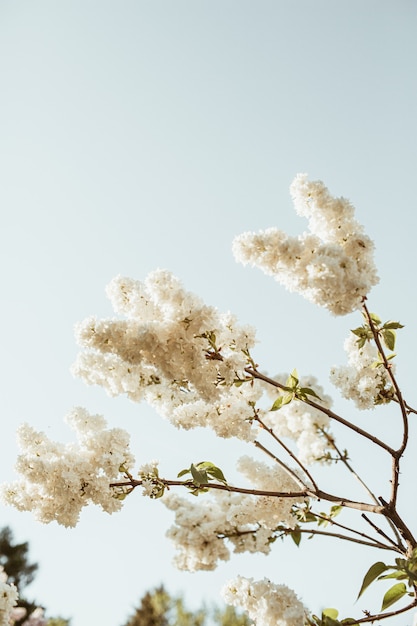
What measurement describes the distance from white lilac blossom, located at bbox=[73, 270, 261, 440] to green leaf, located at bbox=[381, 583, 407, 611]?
1311 mm

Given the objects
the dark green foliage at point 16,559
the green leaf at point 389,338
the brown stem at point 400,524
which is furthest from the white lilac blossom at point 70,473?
the dark green foliage at point 16,559

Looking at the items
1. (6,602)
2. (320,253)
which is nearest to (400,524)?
(320,253)

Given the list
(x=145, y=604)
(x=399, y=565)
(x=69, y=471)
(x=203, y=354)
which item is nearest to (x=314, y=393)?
(x=203, y=354)

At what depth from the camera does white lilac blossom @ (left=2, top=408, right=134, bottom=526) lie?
10.4 feet

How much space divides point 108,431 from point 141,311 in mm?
993

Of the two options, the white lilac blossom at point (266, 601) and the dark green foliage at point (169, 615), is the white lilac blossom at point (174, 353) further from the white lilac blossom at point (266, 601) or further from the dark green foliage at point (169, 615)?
the dark green foliage at point (169, 615)

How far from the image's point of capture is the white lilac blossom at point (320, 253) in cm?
289

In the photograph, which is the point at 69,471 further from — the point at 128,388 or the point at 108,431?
the point at 128,388

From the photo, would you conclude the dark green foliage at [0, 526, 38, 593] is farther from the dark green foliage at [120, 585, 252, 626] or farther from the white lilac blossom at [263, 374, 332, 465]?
the white lilac blossom at [263, 374, 332, 465]

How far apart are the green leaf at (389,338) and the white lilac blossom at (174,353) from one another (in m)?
1.05

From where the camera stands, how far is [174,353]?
312 cm

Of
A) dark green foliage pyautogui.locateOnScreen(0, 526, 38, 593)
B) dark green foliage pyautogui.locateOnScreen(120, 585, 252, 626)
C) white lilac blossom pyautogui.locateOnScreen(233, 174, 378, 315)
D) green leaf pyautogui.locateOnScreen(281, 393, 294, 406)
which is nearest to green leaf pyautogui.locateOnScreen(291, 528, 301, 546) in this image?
green leaf pyautogui.locateOnScreen(281, 393, 294, 406)

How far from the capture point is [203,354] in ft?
10.3

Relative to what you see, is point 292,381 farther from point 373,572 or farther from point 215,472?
point 373,572
